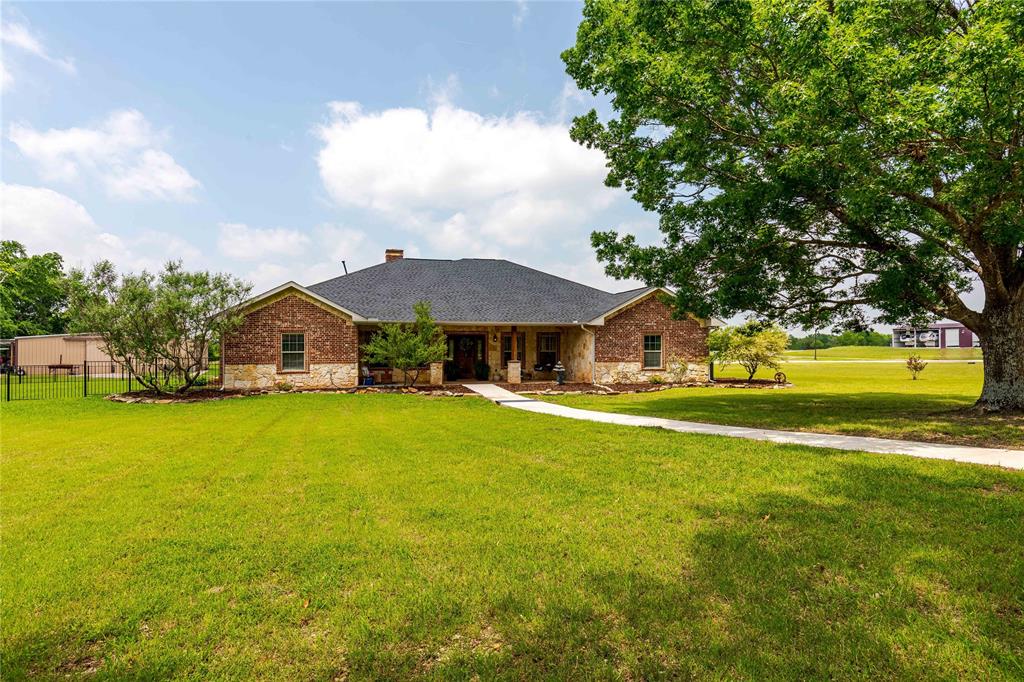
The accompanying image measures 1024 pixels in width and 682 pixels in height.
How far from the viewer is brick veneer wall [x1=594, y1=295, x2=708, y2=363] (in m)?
21.7

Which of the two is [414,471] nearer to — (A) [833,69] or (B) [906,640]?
(B) [906,640]

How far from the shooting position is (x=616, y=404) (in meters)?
15.4

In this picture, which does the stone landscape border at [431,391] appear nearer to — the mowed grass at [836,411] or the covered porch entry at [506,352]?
the mowed grass at [836,411]

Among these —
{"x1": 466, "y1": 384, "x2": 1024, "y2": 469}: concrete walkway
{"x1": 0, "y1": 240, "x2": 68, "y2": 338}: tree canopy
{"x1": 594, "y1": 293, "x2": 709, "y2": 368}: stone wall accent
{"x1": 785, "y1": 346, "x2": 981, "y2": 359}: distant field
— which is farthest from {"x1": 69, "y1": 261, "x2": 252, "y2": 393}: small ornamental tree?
{"x1": 785, "y1": 346, "x2": 981, "y2": 359}: distant field

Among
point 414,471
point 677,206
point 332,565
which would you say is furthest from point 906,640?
point 677,206

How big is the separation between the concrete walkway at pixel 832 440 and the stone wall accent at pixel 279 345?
970 cm

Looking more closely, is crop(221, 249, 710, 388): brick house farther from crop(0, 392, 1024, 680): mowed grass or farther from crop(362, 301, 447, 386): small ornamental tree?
crop(0, 392, 1024, 680): mowed grass

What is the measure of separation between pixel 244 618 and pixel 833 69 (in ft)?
37.0

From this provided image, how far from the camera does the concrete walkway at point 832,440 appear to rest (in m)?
7.58

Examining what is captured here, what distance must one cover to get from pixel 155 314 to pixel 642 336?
752 inches

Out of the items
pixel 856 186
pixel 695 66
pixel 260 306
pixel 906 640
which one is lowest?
pixel 906 640

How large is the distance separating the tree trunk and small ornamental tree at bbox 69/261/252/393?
23111 mm

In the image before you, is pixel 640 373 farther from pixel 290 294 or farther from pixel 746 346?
pixel 290 294

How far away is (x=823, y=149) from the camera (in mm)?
9328
